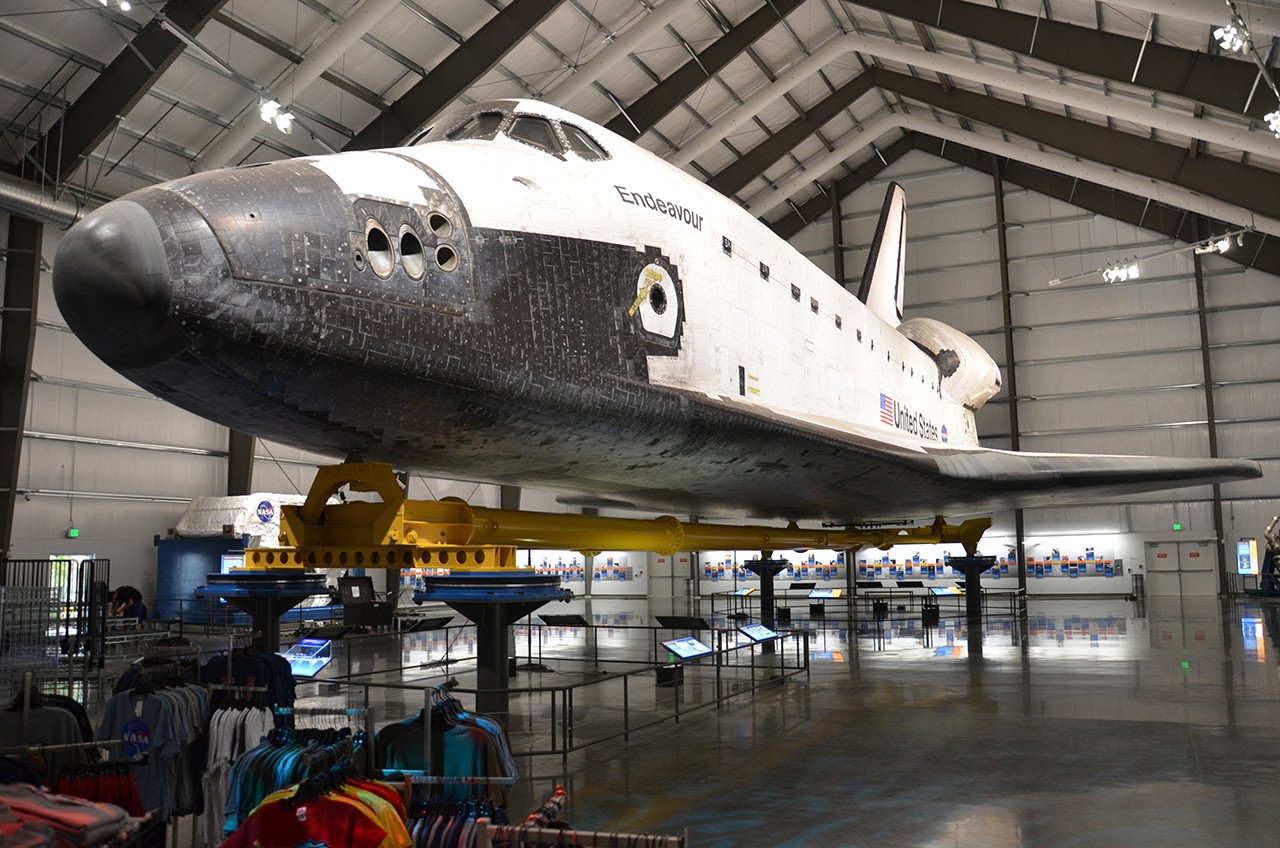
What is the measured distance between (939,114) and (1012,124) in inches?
163

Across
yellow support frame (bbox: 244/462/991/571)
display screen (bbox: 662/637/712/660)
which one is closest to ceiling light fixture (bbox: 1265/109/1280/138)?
display screen (bbox: 662/637/712/660)

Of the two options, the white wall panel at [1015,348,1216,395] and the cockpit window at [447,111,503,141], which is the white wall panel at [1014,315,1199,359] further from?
the cockpit window at [447,111,503,141]

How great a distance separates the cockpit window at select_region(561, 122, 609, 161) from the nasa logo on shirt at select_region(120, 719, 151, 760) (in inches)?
124

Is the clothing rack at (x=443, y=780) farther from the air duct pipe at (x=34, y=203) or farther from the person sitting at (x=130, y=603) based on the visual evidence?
the person sitting at (x=130, y=603)

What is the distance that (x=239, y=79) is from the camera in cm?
1222

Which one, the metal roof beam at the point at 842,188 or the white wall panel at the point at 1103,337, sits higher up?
the metal roof beam at the point at 842,188

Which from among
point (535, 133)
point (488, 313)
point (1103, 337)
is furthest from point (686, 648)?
point (1103, 337)

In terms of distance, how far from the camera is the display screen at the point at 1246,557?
78.8 ft

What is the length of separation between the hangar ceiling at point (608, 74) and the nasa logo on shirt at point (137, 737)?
9.77 m

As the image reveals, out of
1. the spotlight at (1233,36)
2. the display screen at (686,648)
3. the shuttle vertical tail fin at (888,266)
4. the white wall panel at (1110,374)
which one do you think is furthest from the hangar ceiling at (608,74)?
the display screen at (686,648)

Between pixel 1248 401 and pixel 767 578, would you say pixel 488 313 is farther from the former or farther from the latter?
pixel 1248 401

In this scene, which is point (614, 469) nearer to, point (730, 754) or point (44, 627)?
point (730, 754)

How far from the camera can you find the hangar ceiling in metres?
13.4

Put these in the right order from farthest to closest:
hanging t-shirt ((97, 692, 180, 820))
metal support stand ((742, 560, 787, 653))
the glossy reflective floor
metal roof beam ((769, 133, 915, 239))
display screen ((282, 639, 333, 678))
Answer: metal roof beam ((769, 133, 915, 239)) < metal support stand ((742, 560, 787, 653)) < display screen ((282, 639, 333, 678)) < the glossy reflective floor < hanging t-shirt ((97, 692, 180, 820))
